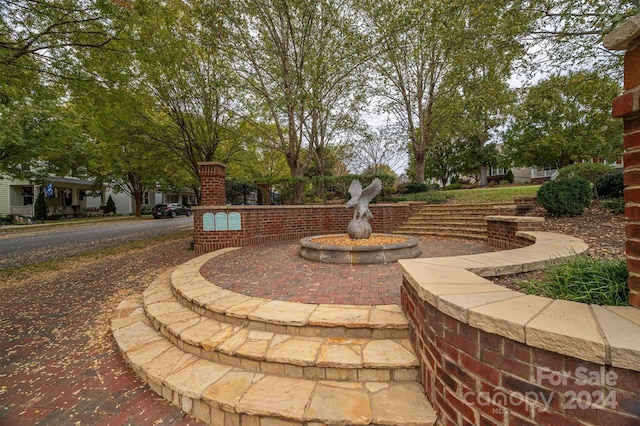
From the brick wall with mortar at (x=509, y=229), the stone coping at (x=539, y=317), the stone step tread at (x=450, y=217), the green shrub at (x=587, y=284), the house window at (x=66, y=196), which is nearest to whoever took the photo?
the stone coping at (x=539, y=317)

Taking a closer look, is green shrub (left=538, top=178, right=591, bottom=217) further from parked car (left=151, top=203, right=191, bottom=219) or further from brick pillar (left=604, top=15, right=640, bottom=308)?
parked car (left=151, top=203, right=191, bottom=219)

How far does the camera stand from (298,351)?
7.73ft

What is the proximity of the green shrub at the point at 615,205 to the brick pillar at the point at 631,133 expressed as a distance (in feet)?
20.6

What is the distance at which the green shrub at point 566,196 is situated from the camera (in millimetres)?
6086

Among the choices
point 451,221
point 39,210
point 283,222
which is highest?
point 39,210

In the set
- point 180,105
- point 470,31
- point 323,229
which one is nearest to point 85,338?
point 323,229

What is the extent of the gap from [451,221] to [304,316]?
7.60m

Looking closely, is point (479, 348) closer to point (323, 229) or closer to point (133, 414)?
point (133, 414)

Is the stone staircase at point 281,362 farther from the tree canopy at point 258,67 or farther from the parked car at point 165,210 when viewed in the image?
the parked car at point 165,210

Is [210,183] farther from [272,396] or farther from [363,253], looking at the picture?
[272,396]

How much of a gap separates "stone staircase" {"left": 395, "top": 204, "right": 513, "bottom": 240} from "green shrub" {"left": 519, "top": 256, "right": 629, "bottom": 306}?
18.0ft

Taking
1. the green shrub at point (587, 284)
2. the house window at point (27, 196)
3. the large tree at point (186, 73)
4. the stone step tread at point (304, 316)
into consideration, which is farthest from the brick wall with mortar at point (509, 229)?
the house window at point (27, 196)

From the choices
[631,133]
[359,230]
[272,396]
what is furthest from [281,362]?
[359,230]

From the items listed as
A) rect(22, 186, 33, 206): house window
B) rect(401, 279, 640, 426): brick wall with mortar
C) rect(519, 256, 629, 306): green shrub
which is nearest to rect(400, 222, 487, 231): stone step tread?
rect(519, 256, 629, 306): green shrub
